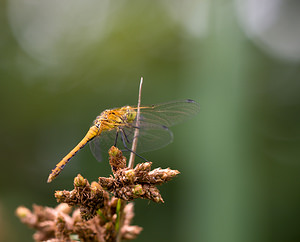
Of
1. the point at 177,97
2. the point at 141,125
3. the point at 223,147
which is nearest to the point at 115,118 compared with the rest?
the point at 141,125

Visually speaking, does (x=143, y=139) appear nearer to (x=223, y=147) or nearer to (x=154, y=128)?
(x=154, y=128)

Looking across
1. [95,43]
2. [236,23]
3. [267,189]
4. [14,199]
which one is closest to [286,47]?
[236,23]

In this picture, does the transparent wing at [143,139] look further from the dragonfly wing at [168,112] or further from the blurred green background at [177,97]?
the blurred green background at [177,97]

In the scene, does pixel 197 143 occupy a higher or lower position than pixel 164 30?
lower

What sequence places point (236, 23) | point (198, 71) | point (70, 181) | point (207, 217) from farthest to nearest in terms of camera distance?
point (70, 181), point (198, 71), point (236, 23), point (207, 217)

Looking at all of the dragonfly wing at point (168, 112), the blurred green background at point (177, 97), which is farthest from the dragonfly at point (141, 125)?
the blurred green background at point (177, 97)

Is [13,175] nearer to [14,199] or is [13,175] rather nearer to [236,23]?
[14,199]

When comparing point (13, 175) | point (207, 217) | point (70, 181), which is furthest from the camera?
point (13, 175)

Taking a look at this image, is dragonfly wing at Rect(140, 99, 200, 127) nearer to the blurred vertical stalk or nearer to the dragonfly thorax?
the dragonfly thorax
